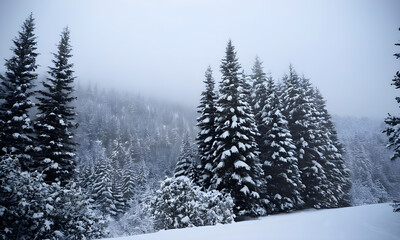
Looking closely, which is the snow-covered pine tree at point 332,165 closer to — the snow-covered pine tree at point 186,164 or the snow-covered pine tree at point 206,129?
the snow-covered pine tree at point 206,129

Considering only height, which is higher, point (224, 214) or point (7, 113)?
point (7, 113)

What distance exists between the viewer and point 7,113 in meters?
16.7

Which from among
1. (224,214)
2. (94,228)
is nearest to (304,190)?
(224,214)

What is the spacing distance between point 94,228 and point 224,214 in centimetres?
689

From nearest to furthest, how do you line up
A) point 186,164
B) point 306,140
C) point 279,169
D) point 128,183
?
point 279,169
point 186,164
point 306,140
point 128,183

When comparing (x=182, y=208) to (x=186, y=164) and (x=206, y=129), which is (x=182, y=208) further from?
(x=186, y=164)

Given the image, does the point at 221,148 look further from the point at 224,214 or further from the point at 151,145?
the point at 151,145

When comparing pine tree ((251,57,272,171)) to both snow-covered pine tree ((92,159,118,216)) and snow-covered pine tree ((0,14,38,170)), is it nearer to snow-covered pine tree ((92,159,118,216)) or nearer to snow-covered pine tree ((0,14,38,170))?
snow-covered pine tree ((0,14,38,170))

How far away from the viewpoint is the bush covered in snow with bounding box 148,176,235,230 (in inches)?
451

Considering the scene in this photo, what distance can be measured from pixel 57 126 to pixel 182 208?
43.6 feet

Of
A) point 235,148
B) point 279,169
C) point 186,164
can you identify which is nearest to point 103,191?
point 186,164

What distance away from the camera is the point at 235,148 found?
18156 mm

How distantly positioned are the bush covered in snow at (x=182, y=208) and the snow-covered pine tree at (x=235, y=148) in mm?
4243

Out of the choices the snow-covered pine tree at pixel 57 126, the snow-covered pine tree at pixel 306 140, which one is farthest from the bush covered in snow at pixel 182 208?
the snow-covered pine tree at pixel 306 140
